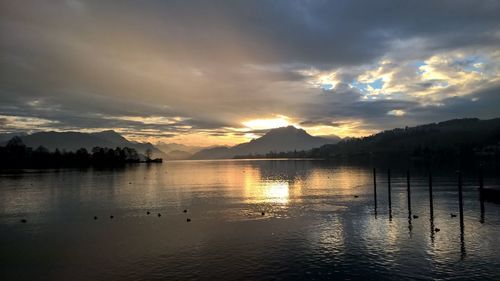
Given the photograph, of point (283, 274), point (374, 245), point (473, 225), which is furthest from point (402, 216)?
point (283, 274)

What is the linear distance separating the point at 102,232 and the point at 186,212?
16995 mm

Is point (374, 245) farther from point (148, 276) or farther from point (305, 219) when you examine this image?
point (148, 276)

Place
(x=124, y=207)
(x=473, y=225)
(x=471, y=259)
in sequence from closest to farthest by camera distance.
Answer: (x=471, y=259), (x=473, y=225), (x=124, y=207)

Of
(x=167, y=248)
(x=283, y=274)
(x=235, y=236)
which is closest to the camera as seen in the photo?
(x=283, y=274)

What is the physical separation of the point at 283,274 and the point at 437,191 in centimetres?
6815

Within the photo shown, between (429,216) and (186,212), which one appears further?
(186,212)

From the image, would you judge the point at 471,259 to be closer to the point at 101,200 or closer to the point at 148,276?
the point at 148,276

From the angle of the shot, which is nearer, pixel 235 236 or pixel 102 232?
pixel 235 236

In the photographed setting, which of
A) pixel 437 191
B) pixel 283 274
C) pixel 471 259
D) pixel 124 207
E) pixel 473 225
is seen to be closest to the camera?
pixel 283 274

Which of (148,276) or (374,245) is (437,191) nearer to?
(374,245)

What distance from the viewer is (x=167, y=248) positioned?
37469mm

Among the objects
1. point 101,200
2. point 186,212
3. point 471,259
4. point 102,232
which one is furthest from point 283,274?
point 101,200

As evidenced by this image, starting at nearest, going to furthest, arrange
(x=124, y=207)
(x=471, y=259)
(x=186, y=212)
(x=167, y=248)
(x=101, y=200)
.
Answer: (x=471, y=259)
(x=167, y=248)
(x=186, y=212)
(x=124, y=207)
(x=101, y=200)

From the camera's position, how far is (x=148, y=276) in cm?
2914
